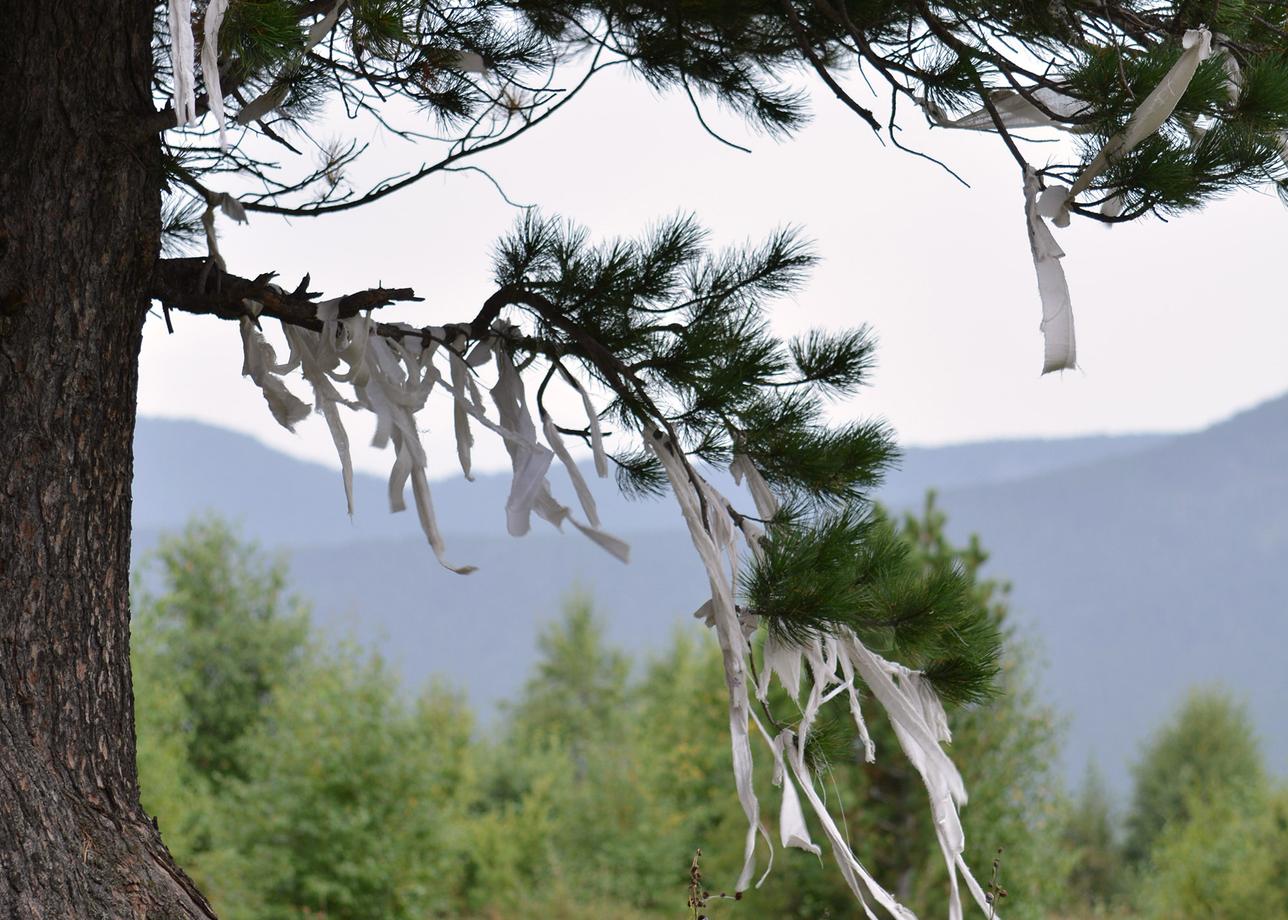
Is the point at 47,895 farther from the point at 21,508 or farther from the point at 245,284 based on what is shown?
the point at 245,284

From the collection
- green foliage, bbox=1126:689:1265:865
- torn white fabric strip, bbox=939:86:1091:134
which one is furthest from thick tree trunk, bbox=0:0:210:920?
green foliage, bbox=1126:689:1265:865

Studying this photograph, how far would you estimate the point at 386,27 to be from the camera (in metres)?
1.33

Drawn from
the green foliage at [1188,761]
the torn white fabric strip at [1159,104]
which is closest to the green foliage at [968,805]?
the torn white fabric strip at [1159,104]

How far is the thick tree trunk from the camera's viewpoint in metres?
1.38

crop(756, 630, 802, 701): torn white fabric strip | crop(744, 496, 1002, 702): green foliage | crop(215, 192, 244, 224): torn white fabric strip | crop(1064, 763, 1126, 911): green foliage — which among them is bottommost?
crop(1064, 763, 1126, 911): green foliage

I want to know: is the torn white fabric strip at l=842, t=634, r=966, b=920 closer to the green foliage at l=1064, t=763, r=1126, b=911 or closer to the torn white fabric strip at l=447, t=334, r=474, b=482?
the torn white fabric strip at l=447, t=334, r=474, b=482

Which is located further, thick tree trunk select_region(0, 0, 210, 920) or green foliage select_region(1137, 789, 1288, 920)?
green foliage select_region(1137, 789, 1288, 920)

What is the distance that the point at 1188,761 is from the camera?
1281 centimetres

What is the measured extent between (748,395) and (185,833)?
7681mm

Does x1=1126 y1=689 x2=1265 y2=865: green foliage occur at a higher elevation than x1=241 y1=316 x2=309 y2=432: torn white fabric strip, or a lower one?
lower

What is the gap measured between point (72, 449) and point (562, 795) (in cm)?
973

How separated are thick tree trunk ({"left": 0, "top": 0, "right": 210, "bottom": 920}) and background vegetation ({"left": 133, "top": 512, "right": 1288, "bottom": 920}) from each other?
95 cm

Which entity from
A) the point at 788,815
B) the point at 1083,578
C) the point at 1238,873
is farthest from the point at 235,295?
the point at 1083,578

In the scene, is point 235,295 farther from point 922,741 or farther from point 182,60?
point 922,741
